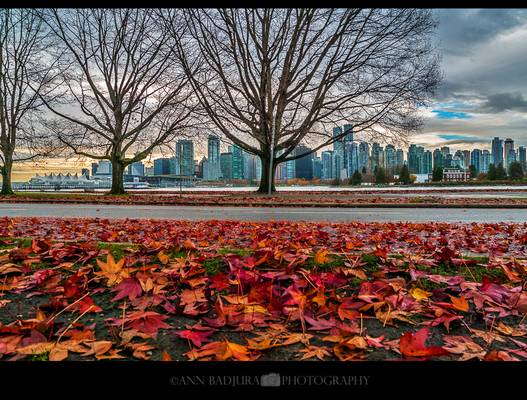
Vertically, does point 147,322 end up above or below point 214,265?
below

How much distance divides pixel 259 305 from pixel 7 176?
26169 millimetres

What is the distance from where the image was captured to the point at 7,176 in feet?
75.7

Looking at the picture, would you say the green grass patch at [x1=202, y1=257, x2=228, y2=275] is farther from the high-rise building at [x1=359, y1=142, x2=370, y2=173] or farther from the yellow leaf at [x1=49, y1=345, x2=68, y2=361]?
the high-rise building at [x1=359, y1=142, x2=370, y2=173]

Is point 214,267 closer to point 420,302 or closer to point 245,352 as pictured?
point 245,352

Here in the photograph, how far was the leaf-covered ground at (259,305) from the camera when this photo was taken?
1712 mm

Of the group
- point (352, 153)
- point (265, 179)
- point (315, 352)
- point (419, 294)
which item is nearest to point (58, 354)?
point (315, 352)

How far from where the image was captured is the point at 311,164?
2148 centimetres

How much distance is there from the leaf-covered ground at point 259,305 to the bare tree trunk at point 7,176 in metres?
23.6

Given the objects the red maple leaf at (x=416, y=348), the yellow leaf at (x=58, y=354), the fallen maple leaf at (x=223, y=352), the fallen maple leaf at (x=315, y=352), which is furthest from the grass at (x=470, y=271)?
the yellow leaf at (x=58, y=354)

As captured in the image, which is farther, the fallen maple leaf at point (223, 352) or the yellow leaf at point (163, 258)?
the yellow leaf at point (163, 258)

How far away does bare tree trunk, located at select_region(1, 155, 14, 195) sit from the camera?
22484mm

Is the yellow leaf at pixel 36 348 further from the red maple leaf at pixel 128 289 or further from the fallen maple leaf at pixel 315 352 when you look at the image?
the fallen maple leaf at pixel 315 352

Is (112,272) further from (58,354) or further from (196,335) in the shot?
(196,335)
